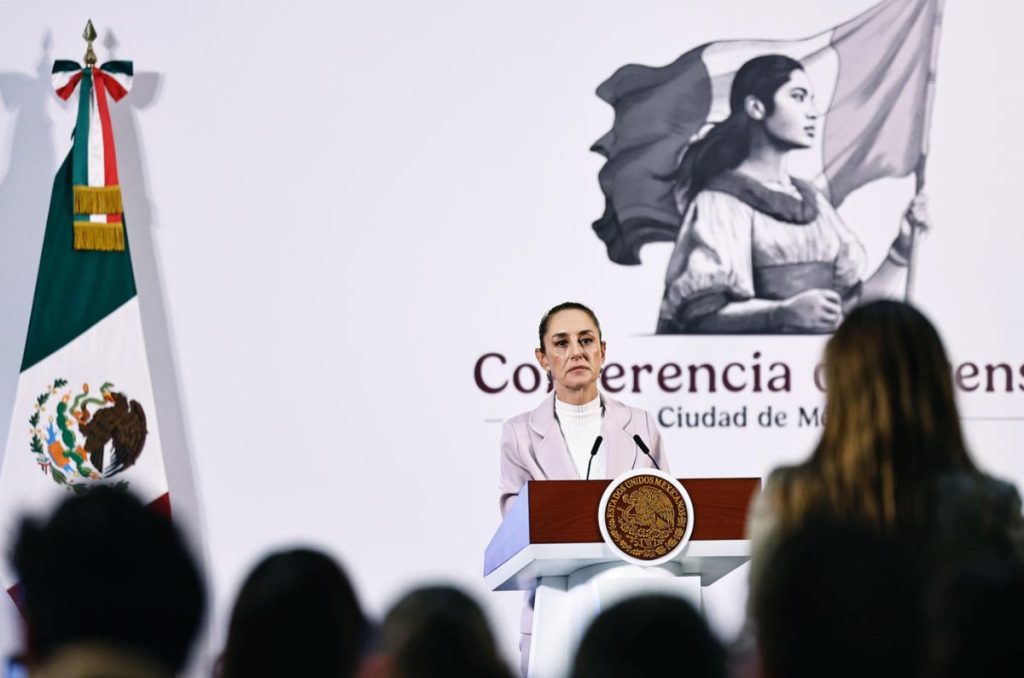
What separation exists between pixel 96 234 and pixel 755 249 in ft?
9.65

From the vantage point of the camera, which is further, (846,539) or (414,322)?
(414,322)

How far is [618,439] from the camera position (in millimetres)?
5656

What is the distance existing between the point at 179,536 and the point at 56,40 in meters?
5.73

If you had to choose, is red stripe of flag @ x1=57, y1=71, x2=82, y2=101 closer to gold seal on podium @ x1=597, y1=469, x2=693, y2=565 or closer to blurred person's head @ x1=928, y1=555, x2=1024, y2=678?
gold seal on podium @ x1=597, y1=469, x2=693, y2=565

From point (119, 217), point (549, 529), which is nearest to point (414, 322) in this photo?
point (119, 217)

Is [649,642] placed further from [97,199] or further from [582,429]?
[97,199]

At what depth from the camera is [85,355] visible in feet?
21.3

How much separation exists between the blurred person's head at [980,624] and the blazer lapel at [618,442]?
417 cm

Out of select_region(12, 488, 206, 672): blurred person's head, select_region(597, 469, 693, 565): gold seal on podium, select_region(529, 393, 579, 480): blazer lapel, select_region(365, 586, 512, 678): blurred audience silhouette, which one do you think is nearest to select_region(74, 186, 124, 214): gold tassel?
select_region(529, 393, 579, 480): blazer lapel

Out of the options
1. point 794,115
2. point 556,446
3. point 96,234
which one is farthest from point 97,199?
point 794,115

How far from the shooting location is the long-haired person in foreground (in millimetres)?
2162

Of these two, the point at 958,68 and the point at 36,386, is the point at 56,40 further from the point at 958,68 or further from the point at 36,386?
the point at 958,68

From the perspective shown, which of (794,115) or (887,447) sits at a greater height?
(794,115)

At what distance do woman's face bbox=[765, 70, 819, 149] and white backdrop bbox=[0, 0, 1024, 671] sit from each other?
0.25 meters
